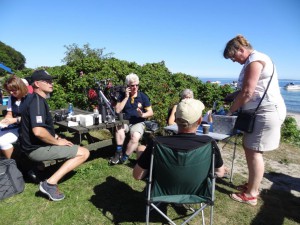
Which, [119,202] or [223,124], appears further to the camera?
[223,124]

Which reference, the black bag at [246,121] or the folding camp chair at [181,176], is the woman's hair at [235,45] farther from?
the folding camp chair at [181,176]

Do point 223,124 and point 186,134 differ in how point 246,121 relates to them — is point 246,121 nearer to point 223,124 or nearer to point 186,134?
point 223,124

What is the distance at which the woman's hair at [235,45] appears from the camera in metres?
2.94

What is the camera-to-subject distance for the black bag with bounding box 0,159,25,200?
10.2 feet

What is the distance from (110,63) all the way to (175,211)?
6937mm

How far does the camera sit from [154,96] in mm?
7891

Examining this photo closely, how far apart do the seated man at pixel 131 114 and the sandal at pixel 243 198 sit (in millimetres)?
1823

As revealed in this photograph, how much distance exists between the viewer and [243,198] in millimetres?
3342

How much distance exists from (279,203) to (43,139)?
11.1ft

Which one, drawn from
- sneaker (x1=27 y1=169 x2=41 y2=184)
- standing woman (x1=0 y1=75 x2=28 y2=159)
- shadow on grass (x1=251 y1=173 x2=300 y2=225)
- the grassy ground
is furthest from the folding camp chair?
standing woman (x1=0 y1=75 x2=28 y2=159)

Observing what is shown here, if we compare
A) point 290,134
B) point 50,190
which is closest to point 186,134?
point 50,190

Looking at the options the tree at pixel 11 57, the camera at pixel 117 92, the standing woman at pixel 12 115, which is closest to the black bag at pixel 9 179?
the standing woman at pixel 12 115

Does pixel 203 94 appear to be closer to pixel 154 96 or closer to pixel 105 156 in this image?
pixel 154 96

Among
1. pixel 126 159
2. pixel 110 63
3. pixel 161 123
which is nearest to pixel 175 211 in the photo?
pixel 126 159
